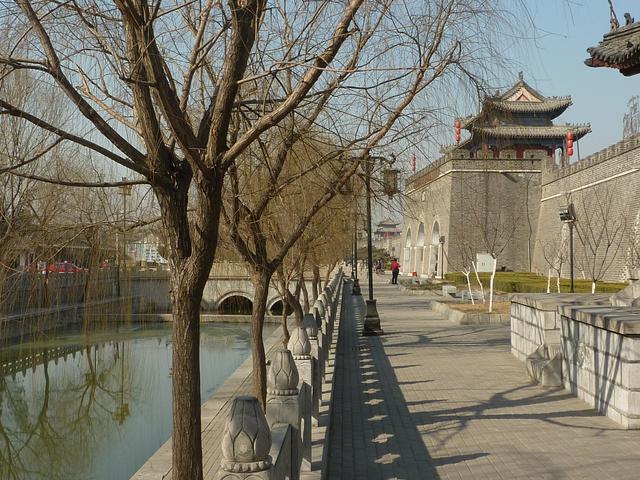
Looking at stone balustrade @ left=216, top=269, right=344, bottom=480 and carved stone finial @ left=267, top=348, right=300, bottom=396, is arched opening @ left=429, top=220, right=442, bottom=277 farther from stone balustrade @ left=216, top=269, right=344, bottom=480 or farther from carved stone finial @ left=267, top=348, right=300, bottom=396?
carved stone finial @ left=267, top=348, right=300, bottom=396

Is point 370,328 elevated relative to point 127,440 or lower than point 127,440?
elevated

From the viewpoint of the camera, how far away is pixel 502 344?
15.2 metres

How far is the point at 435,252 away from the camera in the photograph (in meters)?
45.9

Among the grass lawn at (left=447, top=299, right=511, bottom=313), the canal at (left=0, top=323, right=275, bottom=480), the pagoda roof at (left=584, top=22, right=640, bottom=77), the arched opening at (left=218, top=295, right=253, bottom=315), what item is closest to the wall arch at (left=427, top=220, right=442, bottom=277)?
the arched opening at (left=218, top=295, right=253, bottom=315)

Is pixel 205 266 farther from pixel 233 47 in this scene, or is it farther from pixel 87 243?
pixel 87 243

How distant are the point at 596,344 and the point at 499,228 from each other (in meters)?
33.6

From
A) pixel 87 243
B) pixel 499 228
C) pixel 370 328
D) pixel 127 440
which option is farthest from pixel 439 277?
pixel 87 243

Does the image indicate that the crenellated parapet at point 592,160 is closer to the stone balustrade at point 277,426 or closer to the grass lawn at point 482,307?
the grass lawn at point 482,307

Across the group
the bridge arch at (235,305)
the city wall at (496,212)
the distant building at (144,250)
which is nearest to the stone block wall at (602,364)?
the distant building at (144,250)

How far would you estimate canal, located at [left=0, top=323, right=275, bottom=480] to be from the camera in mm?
10719

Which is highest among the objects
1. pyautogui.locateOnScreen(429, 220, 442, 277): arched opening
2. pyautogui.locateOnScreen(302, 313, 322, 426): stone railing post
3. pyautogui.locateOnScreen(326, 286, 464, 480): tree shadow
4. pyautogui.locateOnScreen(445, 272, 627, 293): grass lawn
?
pyautogui.locateOnScreen(429, 220, 442, 277): arched opening

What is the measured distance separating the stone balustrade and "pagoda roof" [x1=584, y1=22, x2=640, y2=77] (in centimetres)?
551

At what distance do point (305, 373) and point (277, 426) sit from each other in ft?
7.88

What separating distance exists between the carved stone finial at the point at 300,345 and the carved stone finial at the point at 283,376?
174cm
